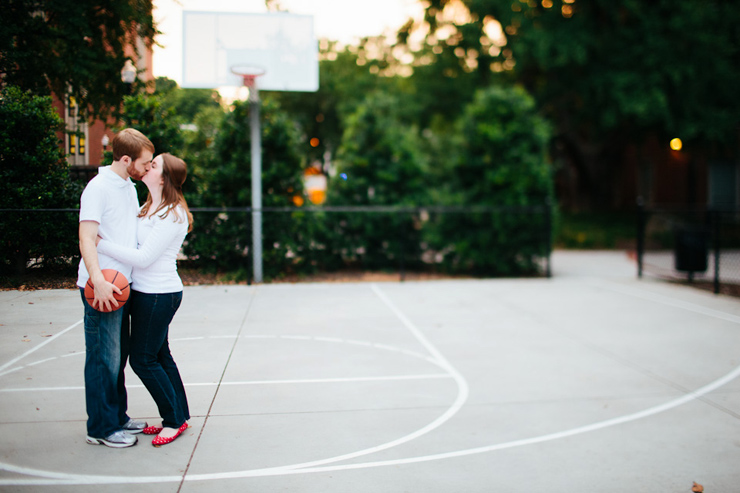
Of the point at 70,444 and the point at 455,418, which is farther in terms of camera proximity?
the point at 455,418

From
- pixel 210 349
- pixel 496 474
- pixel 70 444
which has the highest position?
pixel 210 349

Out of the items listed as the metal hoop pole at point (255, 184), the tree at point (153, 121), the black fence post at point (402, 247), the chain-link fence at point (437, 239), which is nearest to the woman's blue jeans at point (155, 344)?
the tree at point (153, 121)

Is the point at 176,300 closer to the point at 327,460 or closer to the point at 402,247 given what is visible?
the point at 327,460

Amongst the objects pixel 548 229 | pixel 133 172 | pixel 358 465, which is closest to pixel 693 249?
pixel 548 229

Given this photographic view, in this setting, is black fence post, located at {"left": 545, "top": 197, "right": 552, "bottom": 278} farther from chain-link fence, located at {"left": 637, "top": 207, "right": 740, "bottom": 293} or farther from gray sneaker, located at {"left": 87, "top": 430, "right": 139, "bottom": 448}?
gray sneaker, located at {"left": 87, "top": 430, "right": 139, "bottom": 448}

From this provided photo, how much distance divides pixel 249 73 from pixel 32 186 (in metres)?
3.19

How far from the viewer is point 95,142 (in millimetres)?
3615

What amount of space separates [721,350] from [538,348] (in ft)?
6.91

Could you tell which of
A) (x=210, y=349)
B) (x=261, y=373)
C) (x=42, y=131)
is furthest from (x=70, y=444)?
(x=42, y=131)

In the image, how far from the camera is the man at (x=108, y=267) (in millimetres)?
2957

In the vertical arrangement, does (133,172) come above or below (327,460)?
above

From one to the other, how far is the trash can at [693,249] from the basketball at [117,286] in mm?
12011

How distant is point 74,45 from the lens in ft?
11.5

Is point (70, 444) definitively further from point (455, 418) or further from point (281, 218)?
point (281, 218)
